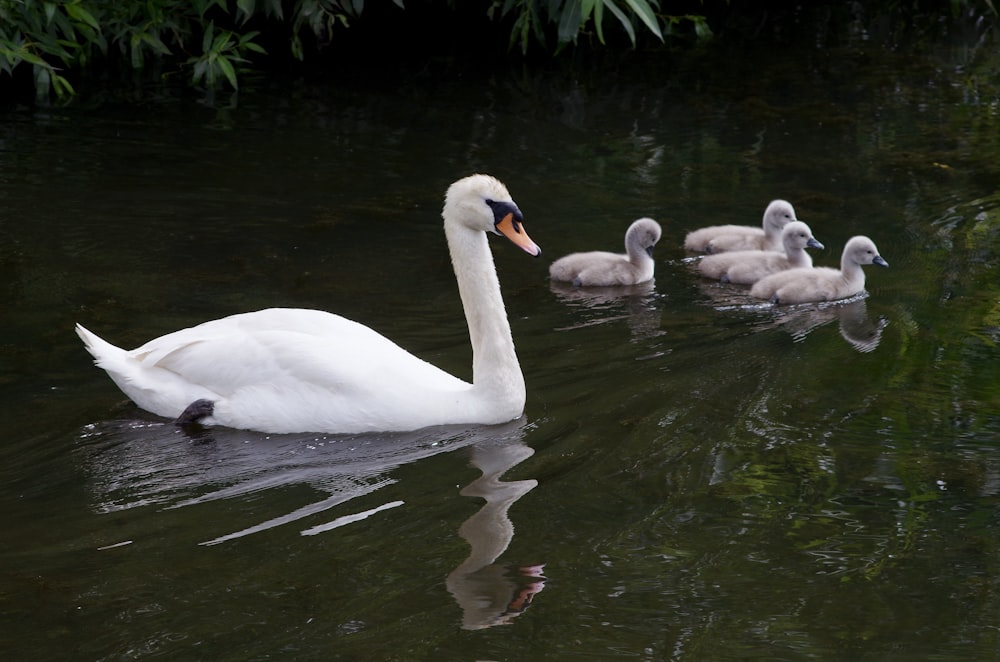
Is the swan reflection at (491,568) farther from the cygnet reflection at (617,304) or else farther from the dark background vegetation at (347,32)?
the dark background vegetation at (347,32)

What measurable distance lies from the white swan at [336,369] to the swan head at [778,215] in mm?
3366

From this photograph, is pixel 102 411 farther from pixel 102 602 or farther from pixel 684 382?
pixel 684 382

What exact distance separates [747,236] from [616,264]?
1.16 meters

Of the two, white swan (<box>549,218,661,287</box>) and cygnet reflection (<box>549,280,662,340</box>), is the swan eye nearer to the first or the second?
cygnet reflection (<box>549,280,662,340</box>)

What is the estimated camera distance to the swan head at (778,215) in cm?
998

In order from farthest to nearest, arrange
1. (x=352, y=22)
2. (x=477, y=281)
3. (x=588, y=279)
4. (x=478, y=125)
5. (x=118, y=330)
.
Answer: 1. (x=352, y=22)
2. (x=478, y=125)
3. (x=588, y=279)
4. (x=118, y=330)
5. (x=477, y=281)

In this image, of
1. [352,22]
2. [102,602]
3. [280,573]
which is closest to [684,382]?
[280,573]

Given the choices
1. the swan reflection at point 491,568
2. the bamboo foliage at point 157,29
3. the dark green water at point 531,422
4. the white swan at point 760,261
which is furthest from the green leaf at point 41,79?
the swan reflection at point 491,568

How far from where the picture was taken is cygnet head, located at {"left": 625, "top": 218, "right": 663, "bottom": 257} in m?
9.39

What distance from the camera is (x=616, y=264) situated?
30.7 ft

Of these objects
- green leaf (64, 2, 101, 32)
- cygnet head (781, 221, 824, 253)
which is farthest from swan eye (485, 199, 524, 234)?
green leaf (64, 2, 101, 32)

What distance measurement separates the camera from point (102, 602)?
526 centimetres

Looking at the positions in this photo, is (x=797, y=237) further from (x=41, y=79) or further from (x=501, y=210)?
(x=41, y=79)

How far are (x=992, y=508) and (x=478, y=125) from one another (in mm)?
8685
